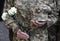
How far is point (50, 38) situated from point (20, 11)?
1.51 ft

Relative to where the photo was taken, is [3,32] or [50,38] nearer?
[50,38]

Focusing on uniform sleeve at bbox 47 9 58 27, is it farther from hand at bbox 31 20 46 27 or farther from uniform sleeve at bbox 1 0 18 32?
uniform sleeve at bbox 1 0 18 32

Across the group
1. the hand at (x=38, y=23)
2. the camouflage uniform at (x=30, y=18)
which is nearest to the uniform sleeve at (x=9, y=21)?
the camouflage uniform at (x=30, y=18)

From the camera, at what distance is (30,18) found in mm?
2629

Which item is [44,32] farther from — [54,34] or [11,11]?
[11,11]

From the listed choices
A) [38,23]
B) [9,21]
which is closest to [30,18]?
[38,23]

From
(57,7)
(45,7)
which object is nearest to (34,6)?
(45,7)

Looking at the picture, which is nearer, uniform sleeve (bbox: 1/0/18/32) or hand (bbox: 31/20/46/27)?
hand (bbox: 31/20/46/27)

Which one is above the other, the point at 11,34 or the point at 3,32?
the point at 11,34

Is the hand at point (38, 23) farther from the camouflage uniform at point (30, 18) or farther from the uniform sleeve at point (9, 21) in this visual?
the uniform sleeve at point (9, 21)

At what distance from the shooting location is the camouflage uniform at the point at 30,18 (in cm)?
260

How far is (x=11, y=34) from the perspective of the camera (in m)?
2.80

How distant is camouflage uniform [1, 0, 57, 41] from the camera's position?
2602 mm

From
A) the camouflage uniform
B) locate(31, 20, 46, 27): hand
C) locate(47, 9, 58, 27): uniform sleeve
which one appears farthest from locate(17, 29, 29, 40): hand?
locate(47, 9, 58, 27): uniform sleeve
